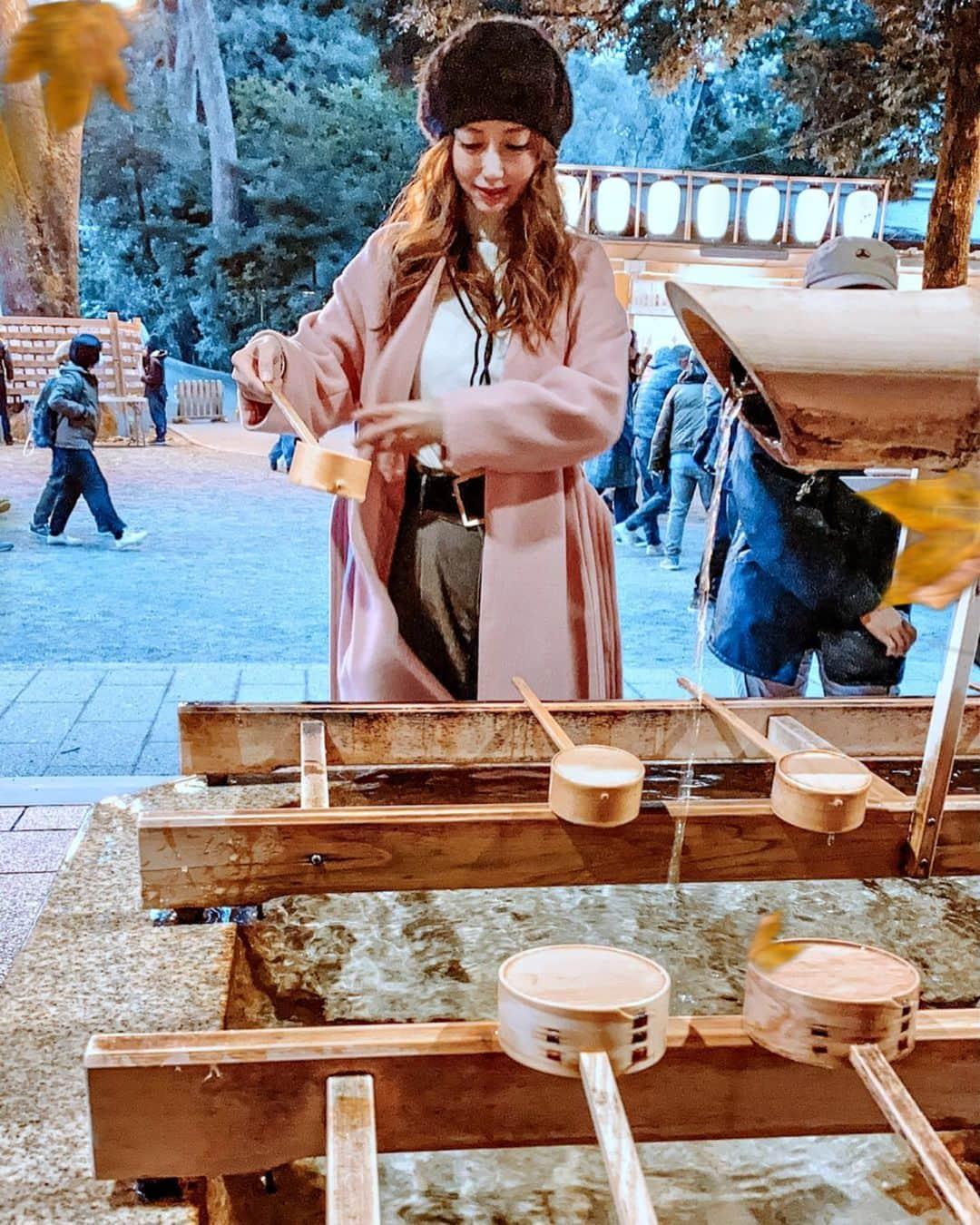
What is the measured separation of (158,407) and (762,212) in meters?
7.56

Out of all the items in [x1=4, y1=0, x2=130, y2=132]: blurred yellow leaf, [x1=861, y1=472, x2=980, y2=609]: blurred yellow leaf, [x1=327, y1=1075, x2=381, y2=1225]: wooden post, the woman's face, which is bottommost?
[x1=327, y1=1075, x2=381, y2=1225]: wooden post

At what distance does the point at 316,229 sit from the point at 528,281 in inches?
583

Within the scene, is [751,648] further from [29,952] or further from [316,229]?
[316,229]

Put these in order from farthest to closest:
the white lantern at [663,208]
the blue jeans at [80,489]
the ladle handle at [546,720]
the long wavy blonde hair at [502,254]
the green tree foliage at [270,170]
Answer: the green tree foliage at [270,170], the white lantern at [663,208], the blue jeans at [80,489], the long wavy blonde hair at [502,254], the ladle handle at [546,720]

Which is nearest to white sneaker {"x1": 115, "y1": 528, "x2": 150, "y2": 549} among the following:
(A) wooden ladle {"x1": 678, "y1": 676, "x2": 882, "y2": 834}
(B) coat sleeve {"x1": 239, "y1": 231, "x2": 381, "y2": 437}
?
(B) coat sleeve {"x1": 239, "y1": 231, "x2": 381, "y2": 437}

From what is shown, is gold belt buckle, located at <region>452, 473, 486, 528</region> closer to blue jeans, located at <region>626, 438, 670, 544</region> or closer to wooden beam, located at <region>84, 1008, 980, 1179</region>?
wooden beam, located at <region>84, 1008, 980, 1179</region>

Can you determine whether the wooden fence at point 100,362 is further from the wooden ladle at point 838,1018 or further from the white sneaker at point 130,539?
the wooden ladle at point 838,1018

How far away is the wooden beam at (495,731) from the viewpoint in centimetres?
201

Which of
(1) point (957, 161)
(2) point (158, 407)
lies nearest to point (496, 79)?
(1) point (957, 161)

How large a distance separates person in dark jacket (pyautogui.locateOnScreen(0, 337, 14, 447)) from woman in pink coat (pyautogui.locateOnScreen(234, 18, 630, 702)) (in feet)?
27.0

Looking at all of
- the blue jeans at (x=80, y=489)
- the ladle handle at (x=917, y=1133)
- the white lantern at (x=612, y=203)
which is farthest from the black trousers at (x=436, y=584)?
the white lantern at (x=612, y=203)

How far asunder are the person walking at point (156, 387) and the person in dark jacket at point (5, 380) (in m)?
1.69

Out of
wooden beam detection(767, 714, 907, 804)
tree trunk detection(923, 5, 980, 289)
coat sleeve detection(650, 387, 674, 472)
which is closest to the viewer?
wooden beam detection(767, 714, 907, 804)

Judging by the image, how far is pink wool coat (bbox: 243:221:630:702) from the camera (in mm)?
2195
